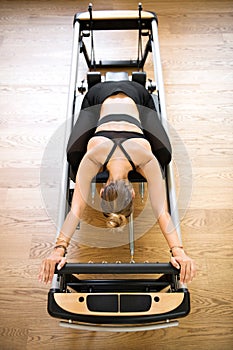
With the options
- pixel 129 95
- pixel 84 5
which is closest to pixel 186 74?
A: pixel 129 95

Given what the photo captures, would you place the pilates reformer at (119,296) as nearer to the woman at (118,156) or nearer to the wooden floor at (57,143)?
the woman at (118,156)

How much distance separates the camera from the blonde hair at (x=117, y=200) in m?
1.28

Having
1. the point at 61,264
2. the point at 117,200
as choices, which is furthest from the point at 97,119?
the point at 61,264

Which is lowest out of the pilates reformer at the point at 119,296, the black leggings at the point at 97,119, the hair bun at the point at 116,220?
the pilates reformer at the point at 119,296

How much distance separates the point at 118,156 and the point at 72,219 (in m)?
0.31

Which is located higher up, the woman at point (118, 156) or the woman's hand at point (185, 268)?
the woman at point (118, 156)

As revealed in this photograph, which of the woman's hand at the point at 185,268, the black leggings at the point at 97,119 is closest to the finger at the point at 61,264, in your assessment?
the woman's hand at the point at 185,268

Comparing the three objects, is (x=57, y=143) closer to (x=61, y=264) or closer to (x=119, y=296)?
(x=61, y=264)

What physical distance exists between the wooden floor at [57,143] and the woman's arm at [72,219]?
1.41 ft

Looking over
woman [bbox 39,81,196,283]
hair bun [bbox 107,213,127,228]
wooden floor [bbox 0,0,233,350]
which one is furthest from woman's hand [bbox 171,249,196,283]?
wooden floor [bbox 0,0,233,350]

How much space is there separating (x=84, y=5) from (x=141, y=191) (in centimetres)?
158

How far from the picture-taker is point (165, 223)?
4.29 feet

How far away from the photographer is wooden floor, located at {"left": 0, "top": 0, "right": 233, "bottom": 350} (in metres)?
1.51

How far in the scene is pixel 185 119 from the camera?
212 centimetres
